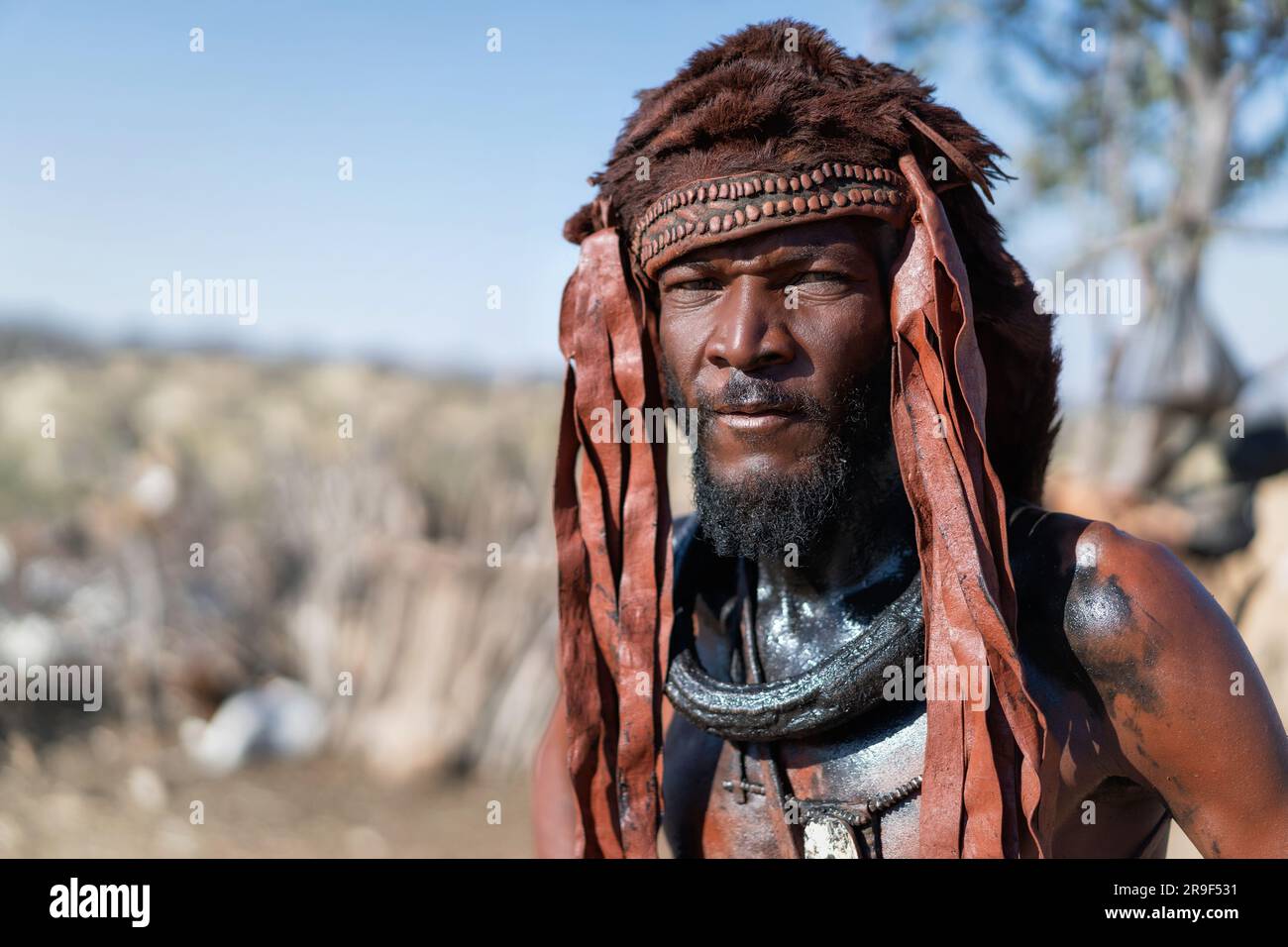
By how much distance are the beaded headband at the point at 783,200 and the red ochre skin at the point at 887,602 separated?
38 mm

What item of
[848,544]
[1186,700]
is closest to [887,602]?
[848,544]

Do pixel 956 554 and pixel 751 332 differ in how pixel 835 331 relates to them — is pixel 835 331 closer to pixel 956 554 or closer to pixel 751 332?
pixel 751 332

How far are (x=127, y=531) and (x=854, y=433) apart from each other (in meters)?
7.57

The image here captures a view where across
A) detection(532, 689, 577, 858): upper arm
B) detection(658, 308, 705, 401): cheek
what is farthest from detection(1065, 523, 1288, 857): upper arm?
detection(532, 689, 577, 858): upper arm

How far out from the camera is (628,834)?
2.25m

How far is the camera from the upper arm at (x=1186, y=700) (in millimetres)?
1862

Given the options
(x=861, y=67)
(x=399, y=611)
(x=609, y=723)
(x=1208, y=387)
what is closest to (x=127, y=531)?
(x=399, y=611)

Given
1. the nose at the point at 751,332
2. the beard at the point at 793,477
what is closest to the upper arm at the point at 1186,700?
the beard at the point at 793,477

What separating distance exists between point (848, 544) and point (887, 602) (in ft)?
0.49

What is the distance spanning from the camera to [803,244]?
200cm

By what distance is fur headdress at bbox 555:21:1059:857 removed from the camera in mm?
1871

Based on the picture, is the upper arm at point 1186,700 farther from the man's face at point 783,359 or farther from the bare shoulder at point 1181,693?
the man's face at point 783,359
